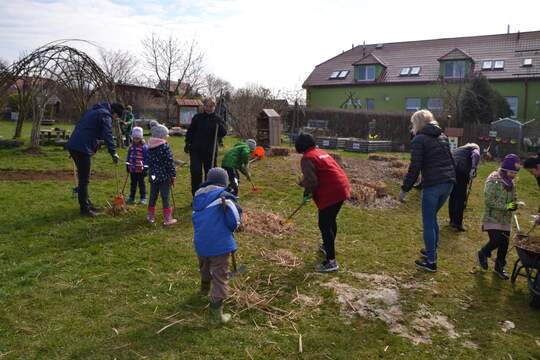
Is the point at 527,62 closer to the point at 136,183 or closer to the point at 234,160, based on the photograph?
the point at 234,160

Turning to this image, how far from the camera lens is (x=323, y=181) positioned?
5.82 m

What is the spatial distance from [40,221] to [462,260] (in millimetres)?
6519

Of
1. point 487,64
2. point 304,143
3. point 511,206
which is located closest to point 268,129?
point 304,143

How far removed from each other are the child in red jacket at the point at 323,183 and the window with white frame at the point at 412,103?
30682mm

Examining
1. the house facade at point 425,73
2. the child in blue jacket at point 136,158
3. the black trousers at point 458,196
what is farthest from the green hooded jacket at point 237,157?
the house facade at point 425,73

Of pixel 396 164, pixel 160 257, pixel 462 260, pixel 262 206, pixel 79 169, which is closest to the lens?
pixel 160 257

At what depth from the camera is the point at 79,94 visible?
15.7 meters

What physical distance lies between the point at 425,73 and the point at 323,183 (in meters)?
31.9

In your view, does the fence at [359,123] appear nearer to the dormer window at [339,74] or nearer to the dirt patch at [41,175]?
the dormer window at [339,74]

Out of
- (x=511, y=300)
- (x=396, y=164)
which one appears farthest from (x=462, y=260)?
(x=396, y=164)

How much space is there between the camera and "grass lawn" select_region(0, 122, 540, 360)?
4129 millimetres

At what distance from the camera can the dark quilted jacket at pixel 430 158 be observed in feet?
19.8

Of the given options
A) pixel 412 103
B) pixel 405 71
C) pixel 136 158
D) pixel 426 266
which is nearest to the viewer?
pixel 426 266

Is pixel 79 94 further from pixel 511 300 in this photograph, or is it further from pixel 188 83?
pixel 188 83
